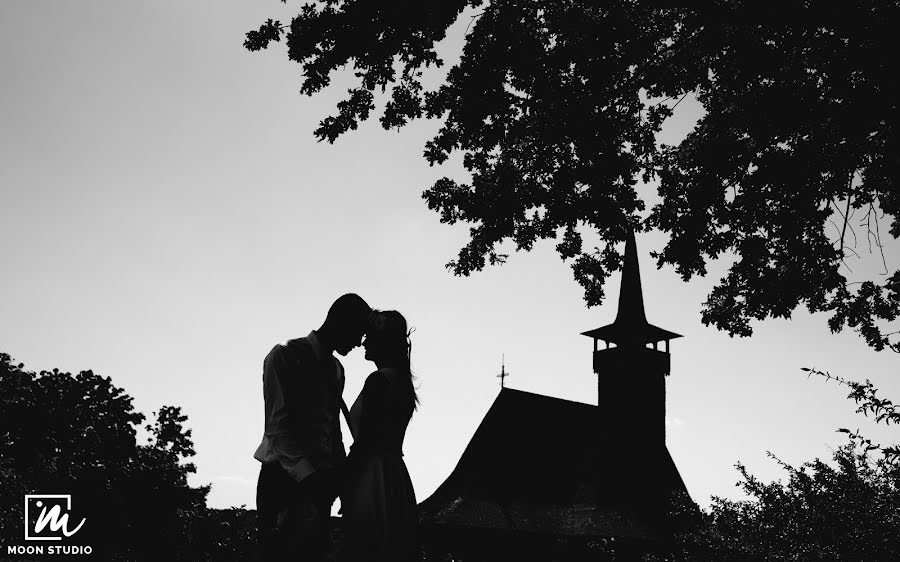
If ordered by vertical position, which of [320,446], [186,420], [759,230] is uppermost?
[759,230]

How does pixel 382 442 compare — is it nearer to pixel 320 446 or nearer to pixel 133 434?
pixel 320 446

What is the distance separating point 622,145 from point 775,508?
5.23 meters

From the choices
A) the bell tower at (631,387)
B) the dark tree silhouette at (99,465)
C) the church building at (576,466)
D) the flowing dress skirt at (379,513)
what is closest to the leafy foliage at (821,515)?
the flowing dress skirt at (379,513)

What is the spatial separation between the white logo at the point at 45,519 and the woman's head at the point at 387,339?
1131 cm

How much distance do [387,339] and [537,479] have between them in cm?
3104

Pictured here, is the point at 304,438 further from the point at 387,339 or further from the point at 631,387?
the point at 631,387

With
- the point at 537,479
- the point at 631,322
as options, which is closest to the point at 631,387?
the point at 631,322

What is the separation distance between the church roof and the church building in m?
0.05

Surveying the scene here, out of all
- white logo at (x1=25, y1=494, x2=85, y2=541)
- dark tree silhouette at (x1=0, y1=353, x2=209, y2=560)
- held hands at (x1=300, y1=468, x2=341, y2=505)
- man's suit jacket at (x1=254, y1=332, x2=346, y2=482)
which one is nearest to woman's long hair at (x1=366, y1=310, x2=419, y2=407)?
man's suit jacket at (x1=254, y1=332, x2=346, y2=482)

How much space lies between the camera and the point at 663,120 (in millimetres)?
11578

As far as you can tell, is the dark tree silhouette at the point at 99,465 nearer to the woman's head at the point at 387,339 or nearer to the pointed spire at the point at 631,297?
the woman's head at the point at 387,339

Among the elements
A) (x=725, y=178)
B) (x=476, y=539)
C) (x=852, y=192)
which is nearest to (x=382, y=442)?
(x=725, y=178)

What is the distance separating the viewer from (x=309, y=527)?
4090 millimetres

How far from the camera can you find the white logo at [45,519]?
1365cm
